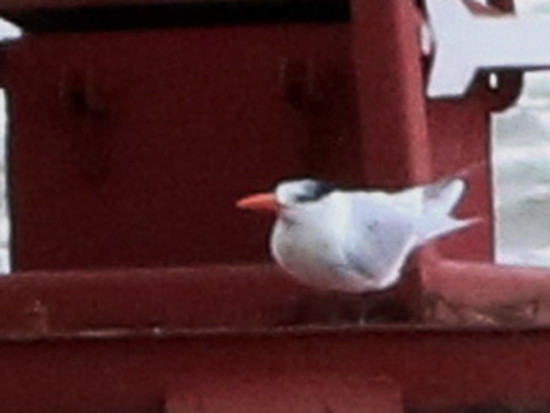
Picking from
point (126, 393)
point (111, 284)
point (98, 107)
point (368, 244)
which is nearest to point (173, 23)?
point (98, 107)

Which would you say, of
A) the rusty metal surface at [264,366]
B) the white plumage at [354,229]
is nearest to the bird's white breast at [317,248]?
the white plumage at [354,229]

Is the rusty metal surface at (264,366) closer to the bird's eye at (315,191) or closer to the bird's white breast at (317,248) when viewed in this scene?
the bird's white breast at (317,248)

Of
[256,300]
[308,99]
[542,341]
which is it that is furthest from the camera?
[308,99]

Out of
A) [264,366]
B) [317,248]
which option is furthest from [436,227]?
[264,366]

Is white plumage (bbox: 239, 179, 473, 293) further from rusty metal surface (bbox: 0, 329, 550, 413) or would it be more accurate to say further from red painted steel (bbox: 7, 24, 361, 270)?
rusty metal surface (bbox: 0, 329, 550, 413)

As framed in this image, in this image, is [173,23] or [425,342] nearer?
[425,342]

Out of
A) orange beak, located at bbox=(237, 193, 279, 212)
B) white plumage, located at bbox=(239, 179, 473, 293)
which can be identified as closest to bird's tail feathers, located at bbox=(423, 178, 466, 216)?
white plumage, located at bbox=(239, 179, 473, 293)

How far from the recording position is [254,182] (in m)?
1.54

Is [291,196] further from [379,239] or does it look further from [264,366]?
[264,366]

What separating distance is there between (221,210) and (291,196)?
0.11m

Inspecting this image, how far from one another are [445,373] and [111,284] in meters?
0.23

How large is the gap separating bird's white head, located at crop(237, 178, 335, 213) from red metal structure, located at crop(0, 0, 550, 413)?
→ 30 millimetres

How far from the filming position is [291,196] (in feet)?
4.75

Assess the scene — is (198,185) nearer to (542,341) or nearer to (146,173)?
(146,173)
